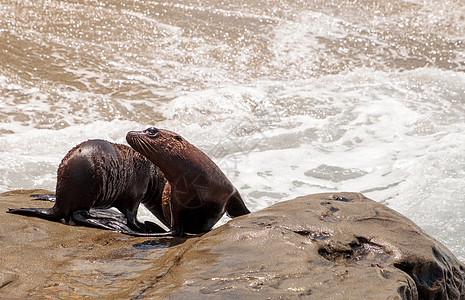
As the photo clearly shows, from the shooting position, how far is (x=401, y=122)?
28.7 feet

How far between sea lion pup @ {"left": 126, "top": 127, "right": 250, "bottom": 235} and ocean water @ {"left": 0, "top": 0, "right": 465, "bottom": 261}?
2485 mm

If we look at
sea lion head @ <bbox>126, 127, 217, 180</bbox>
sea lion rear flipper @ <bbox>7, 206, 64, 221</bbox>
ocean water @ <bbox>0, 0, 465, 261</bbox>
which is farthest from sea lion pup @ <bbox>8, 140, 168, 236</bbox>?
ocean water @ <bbox>0, 0, 465, 261</bbox>

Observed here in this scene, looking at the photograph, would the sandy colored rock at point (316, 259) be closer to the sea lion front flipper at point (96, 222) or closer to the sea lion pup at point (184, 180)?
the sea lion pup at point (184, 180)

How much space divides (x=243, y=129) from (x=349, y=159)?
154cm

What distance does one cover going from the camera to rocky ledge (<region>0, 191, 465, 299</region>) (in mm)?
2625

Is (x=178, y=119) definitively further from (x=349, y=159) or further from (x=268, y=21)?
(x=268, y=21)

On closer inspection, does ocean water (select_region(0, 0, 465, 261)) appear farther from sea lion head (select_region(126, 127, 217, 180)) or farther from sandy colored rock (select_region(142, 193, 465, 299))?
sea lion head (select_region(126, 127, 217, 180))

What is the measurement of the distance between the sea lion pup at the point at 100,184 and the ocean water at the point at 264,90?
83.8 inches

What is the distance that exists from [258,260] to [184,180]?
1.11 meters

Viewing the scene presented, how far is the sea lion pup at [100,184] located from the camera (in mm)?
4121

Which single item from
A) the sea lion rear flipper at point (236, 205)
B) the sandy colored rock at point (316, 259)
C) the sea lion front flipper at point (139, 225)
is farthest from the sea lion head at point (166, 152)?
the sea lion front flipper at point (139, 225)

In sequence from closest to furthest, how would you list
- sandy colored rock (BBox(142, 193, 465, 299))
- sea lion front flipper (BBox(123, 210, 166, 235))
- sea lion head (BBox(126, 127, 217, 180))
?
sandy colored rock (BBox(142, 193, 465, 299)) → sea lion head (BBox(126, 127, 217, 180)) → sea lion front flipper (BBox(123, 210, 166, 235))

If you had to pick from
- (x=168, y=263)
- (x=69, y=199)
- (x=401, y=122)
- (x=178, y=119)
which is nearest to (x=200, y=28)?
(x=178, y=119)

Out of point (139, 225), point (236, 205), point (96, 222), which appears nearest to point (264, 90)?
point (139, 225)
